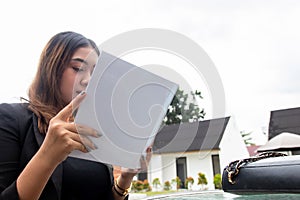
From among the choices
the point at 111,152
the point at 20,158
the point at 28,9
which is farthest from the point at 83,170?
the point at 28,9

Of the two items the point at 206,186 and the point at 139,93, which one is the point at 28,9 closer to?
the point at 139,93

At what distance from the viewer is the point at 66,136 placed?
1.99ft

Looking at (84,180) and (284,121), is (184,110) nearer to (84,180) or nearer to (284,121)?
(84,180)

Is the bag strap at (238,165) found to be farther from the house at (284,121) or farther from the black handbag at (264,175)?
the house at (284,121)

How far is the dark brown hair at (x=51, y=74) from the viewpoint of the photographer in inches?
35.1

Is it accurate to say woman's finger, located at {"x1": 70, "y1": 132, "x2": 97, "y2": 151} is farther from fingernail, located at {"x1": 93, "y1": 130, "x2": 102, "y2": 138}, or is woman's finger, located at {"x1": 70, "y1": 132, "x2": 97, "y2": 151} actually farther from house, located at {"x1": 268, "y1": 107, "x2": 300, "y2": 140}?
house, located at {"x1": 268, "y1": 107, "x2": 300, "y2": 140}

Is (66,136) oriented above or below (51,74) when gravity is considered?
below

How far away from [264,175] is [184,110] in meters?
0.32

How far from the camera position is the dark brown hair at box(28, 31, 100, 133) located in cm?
89

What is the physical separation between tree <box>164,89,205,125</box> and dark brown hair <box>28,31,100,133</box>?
291mm

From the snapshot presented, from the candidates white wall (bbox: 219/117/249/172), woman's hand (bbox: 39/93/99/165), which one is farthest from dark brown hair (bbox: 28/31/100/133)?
white wall (bbox: 219/117/249/172)

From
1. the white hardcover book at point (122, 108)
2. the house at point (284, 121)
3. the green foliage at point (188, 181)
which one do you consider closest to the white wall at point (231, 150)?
the house at point (284, 121)

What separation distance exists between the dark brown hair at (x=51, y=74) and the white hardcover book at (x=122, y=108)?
286mm

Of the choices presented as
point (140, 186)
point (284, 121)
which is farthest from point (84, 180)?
point (284, 121)
